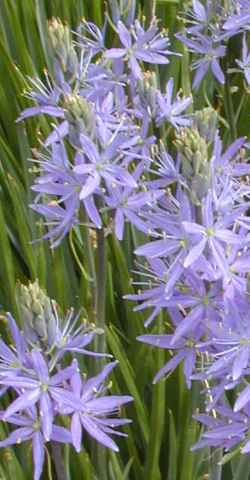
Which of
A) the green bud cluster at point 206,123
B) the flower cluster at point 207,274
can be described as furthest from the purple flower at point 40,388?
the green bud cluster at point 206,123

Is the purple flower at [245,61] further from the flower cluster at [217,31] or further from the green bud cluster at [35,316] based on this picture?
the green bud cluster at [35,316]

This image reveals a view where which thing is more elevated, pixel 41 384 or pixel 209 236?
pixel 209 236

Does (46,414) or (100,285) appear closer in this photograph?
(46,414)

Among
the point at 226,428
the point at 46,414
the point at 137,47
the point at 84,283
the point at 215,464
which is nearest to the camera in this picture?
the point at 46,414

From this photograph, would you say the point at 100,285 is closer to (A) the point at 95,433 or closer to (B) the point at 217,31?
(A) the point at 95,433

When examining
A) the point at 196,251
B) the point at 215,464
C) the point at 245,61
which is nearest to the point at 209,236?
the point at 196,251

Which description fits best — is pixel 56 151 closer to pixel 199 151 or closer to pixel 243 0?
pixel 199 151

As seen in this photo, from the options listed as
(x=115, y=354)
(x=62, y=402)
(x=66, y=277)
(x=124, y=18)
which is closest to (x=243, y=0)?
(x=124, y=18)

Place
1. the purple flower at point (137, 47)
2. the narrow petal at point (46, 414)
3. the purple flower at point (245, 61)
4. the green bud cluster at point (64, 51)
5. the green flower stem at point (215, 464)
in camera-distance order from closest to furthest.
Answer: the narrow petal at point (46, 414) → the green flower stem at point (215, 464) → the green bud cluster at point (64, 51) → the purple flower at point (137, 47) → the purple flower at point (245, 61)

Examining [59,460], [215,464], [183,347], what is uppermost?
[183,347]
